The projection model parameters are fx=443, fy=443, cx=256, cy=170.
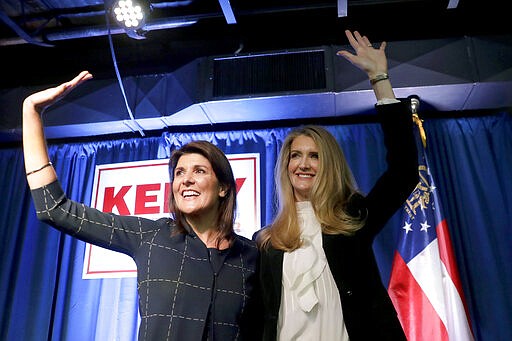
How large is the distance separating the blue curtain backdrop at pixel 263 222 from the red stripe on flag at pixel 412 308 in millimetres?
138

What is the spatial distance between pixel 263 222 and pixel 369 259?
1.61 meters

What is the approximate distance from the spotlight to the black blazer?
1.79 metres

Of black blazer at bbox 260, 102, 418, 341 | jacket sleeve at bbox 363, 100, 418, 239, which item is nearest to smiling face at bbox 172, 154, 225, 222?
black blazer at bbox 260, 102, 418, 341

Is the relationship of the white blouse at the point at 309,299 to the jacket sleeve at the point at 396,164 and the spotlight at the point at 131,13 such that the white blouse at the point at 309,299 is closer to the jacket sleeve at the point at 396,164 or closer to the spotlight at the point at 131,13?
the jacket sleeve at the point at 396,164

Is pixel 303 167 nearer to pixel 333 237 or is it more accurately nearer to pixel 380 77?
pixel 333 237

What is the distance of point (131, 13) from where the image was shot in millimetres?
2613

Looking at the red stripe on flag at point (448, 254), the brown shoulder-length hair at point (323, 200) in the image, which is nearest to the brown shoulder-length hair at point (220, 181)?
the brown shoulder-length hair at point (323, 200)

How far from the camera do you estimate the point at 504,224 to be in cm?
274

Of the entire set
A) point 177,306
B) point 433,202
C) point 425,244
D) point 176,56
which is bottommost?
point 177,306

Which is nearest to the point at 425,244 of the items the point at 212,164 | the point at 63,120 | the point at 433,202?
the point at 433,202

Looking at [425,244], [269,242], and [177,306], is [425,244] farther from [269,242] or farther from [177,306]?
[177,306]

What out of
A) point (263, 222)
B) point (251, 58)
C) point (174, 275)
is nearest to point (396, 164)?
point (174, 275)

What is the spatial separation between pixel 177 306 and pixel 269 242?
0.41m

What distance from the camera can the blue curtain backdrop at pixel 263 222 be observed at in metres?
2.69
